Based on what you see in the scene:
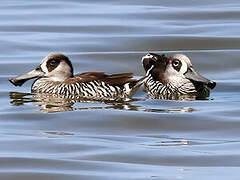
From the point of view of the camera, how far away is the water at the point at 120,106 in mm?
12289

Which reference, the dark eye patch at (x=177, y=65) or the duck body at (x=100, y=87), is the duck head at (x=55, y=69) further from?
the dark eye patch at (x=177, y=65)

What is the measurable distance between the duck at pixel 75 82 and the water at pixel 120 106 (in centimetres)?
28

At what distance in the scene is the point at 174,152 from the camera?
1280cm

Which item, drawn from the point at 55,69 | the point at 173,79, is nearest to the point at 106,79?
the point at 55,69

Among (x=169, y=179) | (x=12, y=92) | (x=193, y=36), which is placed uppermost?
(x=193, y=36)

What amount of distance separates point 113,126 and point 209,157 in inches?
Result: 97.6

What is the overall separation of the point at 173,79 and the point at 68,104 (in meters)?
2.21

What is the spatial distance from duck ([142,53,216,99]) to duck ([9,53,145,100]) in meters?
0.47

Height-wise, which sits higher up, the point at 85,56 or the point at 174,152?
the point at 85,56

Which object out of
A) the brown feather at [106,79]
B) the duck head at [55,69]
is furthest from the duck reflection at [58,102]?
the brown feather at [106,79]

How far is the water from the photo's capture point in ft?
40.3

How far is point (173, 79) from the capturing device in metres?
18.2

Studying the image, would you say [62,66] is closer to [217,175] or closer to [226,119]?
[226,119]

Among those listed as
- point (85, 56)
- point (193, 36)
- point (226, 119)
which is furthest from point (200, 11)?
point (226, 119)
